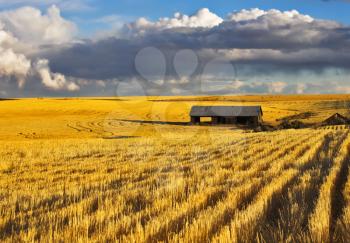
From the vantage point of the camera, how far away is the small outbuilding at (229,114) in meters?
61.7

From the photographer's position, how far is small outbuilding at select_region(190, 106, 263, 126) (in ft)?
202

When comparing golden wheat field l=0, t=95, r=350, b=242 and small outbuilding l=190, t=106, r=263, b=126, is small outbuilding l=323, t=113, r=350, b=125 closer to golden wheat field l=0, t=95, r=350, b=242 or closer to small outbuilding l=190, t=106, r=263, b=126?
small outbuilding l=190, t=106, r=263, b=126

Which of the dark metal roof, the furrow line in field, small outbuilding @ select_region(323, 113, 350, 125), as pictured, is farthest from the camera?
the dark metal roof

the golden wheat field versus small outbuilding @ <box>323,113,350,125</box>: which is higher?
the golden wheat field

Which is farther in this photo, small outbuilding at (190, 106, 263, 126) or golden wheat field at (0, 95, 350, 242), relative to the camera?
small outbuilding at (190, 106, 263, 126)

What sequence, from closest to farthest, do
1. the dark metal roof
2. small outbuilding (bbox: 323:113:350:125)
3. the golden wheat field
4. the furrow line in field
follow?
the furrow line in field, the golden wheat field, small outbuilding (bbox: 323:113:350:125), the dark metal roof

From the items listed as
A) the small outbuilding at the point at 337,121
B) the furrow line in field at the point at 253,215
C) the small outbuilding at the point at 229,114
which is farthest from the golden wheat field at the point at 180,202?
the small outbuilding at the point at 229,114

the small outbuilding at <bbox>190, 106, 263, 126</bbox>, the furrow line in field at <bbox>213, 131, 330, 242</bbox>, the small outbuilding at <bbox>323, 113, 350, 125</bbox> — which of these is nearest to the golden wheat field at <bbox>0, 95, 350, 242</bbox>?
the furrow line in field at <bbox>213, 131, 330, 242</bbox>

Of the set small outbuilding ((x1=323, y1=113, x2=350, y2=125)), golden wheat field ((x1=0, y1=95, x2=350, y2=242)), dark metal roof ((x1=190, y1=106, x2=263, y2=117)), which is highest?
golden wheat field ((x1=0, y1=95, x2=350, y2=242))

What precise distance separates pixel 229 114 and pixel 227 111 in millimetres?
760

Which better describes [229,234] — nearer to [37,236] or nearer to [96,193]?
[37,236]

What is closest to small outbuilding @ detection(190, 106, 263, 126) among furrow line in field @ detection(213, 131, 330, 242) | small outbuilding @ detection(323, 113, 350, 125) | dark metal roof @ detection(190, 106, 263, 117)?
dark metal roof @ detection(190, 106, 263, 117)

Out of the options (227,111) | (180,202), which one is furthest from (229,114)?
(180,202)

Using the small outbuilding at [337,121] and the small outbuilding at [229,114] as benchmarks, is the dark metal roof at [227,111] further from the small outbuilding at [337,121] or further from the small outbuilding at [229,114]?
the small outbuilding at [337,121]
